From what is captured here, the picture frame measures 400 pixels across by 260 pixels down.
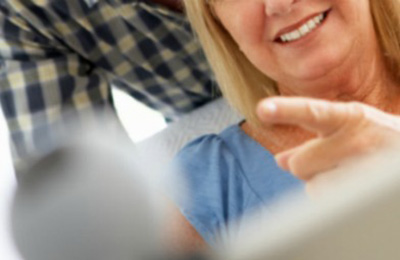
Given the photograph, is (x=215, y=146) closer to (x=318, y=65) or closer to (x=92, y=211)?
(x=318, y=65)

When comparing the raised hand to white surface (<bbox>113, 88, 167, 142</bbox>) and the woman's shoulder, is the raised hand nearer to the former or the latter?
the woman's shoulder

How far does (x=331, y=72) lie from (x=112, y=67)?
1.64 ft

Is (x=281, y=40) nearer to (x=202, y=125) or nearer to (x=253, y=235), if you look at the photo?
(x=202, y=125)

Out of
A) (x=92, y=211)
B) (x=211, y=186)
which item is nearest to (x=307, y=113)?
(x=92, y=211)

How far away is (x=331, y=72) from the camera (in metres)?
0.79

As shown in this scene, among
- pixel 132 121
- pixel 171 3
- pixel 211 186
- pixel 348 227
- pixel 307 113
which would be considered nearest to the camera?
pixel 348 227

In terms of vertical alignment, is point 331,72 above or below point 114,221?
below

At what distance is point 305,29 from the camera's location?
0.75 meters

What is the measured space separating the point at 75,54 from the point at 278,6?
1.65 feet

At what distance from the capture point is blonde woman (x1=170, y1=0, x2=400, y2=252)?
0.75 m

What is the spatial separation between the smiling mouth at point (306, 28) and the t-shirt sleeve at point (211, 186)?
0.21 metres

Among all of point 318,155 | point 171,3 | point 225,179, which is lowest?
point 225,179

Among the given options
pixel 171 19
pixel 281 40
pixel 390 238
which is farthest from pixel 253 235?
pixel 171 19

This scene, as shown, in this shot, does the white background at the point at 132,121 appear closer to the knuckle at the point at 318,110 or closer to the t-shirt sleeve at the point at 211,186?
the t-shirt sleeve at the point at 211,186
